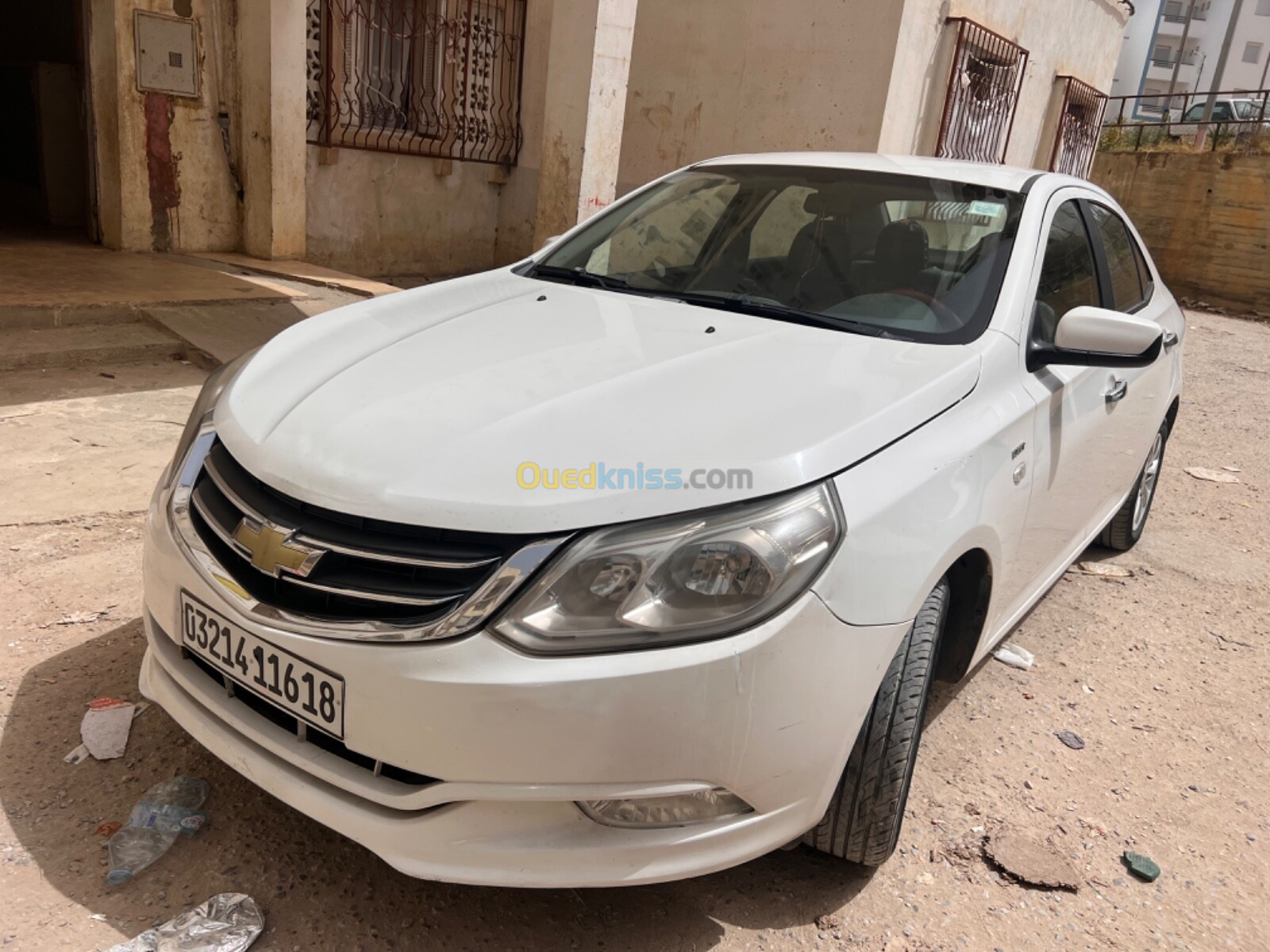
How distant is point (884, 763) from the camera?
193 cm

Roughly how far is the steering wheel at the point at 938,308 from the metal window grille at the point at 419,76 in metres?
6.79

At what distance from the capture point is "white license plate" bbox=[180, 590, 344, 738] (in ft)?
5.41

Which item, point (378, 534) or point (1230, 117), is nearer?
point (378, 534)

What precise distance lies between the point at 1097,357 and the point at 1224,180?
18.1 m

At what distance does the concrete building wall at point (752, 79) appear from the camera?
8.81 m

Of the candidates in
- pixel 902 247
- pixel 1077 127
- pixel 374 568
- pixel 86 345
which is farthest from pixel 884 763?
pixel 1077 127

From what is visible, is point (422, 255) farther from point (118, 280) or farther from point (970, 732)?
point (970, 732)

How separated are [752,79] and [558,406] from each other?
8.57 m

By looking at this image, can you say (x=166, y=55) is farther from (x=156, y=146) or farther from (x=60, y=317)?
(x=60, y=317)

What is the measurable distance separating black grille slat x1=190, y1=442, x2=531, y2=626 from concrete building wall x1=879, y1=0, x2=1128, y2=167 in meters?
8.19

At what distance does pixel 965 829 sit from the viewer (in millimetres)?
2373

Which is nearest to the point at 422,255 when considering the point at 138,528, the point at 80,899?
the point at 138,528

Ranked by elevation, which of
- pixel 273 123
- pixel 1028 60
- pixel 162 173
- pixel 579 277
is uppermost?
pixel 1028 60

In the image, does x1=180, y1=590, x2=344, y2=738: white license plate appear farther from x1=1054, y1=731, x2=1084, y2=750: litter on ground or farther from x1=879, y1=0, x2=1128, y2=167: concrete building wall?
x1=879, y1=0, x2=1128, y2=167: concrete building wall
